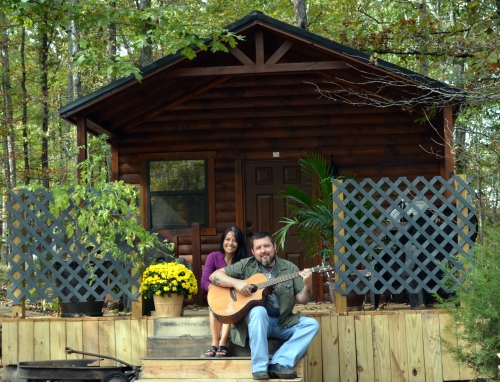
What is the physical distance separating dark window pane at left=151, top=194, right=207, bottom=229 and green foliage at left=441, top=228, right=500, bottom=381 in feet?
14.7

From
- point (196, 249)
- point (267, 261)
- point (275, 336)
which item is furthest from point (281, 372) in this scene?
point (196, 249)

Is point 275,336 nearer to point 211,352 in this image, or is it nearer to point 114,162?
point 211,352

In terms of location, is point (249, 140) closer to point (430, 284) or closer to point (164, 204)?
point (164, 204)

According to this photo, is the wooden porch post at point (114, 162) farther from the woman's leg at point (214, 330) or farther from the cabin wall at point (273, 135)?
the woman's leg at point (214, 330)

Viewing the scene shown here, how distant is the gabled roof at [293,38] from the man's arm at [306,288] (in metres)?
3.00

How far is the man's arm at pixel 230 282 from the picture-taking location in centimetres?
569

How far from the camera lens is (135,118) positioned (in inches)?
378

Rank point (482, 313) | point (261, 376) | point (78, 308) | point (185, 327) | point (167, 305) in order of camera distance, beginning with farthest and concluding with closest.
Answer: point (78, 308)
point (167, 305)
point (185, 327)
point (482, 313)
point (261, 376)

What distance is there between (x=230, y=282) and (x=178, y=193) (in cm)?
408

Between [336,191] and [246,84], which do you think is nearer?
Answer: [336,191]

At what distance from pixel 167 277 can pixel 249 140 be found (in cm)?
362

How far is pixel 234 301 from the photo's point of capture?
576cm

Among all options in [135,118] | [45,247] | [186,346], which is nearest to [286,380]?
[186,346]

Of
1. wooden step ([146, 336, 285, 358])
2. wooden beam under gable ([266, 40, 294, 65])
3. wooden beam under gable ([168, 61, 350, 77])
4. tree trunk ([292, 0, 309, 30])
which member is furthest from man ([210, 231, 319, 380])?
tree trunk ([292, 0, 309, 30])
